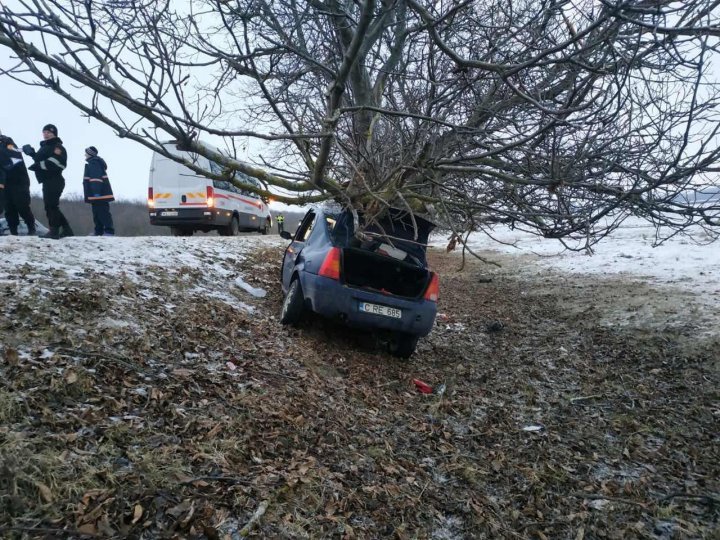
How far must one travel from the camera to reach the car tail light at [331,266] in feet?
17.1

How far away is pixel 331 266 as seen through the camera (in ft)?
17.2

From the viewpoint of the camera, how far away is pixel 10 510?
78.2 inches

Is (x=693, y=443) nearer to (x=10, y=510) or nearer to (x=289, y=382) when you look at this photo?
(x=289, y=382)

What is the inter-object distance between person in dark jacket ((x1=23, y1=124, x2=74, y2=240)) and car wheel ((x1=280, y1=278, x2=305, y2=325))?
14.5 ft

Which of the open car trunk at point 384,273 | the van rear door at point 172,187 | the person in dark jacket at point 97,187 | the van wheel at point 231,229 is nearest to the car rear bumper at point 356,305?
the open car trunk at point 384,273

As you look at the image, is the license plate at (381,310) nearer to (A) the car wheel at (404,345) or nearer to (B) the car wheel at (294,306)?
(A) the car wheel at (404,345)

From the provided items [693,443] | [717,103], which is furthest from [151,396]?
[717,103]

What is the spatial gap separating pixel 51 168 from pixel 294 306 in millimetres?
5180

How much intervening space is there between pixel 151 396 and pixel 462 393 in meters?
3.39

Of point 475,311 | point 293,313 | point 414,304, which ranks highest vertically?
point 414,304

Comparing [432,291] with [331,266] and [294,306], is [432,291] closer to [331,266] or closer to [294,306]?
[331,266]

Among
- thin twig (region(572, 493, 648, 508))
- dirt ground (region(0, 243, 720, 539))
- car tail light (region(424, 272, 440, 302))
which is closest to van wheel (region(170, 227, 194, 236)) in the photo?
dirt ground (region(0, 243, 720, 539))

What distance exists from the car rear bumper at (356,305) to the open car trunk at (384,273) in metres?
0.22

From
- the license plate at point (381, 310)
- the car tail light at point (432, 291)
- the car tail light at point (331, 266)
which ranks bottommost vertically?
the license plate at point (381, 310)
